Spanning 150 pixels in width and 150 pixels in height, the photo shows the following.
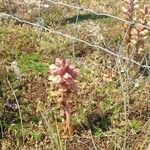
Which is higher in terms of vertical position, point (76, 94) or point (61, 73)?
point (61, 73)

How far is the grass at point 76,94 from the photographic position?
5.35m

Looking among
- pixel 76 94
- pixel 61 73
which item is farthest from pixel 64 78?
pixel 76 94

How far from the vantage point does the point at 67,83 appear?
496 cm

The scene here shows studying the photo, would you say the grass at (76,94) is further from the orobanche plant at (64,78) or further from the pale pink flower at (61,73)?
the pale pink flower at (61,73)

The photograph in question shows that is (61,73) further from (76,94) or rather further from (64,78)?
(76,94)

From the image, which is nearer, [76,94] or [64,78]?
[64,78]

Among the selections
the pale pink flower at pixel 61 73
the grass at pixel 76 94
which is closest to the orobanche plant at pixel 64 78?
the pale pink flower at pixel 61 73

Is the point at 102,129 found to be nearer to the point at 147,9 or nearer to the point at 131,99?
the point at 131,99

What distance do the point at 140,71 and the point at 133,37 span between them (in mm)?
490

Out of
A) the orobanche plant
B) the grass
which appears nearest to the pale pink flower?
the orobanche plant

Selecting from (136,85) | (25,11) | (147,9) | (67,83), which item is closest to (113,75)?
(136,85)

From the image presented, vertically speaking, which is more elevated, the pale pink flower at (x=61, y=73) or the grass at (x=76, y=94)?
the pale pink flower at (x=61, y=73)

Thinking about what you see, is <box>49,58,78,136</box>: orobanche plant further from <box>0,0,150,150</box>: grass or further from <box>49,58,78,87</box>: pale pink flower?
<box>0,0,150,150</box>: grass

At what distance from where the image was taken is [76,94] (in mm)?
6082
